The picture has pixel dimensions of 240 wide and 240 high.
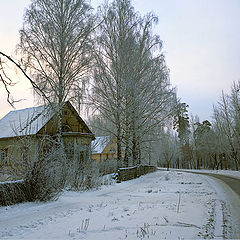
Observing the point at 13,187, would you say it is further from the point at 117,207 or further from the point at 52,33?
the point at 52,33

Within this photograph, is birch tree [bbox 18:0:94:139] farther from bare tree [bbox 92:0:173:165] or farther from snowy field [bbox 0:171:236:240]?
snowy field [bbox 0:171:236:240]

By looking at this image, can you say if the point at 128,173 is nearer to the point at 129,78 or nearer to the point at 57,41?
the point at 129,78

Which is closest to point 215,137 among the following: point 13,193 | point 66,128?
point 66,128

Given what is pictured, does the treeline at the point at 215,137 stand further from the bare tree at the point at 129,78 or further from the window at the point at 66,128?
the window at the point at 66,128

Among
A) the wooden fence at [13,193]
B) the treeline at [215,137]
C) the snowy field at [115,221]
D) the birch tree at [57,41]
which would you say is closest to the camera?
the snowy field at [115,221]

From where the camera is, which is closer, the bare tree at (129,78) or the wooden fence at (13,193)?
the wooden fence at (13,193)

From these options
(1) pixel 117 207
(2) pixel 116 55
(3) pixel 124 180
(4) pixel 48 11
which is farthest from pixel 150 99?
(1) pixel 117 207

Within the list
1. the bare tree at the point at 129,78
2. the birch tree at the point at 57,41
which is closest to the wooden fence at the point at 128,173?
the bare tree at the point at 129,78

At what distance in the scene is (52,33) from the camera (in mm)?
15219

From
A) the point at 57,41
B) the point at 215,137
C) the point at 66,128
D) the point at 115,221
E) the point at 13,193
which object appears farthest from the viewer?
the point at 215,137

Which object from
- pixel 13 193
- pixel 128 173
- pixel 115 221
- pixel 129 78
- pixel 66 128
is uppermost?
pixel 129 78

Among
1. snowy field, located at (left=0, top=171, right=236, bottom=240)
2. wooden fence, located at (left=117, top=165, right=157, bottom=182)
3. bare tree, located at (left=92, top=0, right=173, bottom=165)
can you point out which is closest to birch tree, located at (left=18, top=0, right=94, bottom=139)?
bare tree, located at (left=92, top=0, right=173, bottom=165)

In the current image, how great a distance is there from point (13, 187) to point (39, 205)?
3.09ft

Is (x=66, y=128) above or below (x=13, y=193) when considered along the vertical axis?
above
